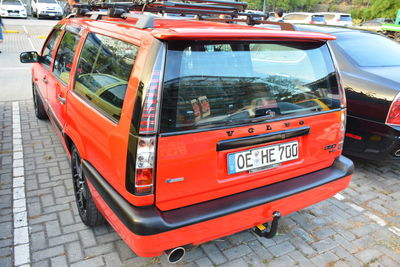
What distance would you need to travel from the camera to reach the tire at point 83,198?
263cm

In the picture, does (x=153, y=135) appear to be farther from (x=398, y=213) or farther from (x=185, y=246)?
(x=398, y=213)

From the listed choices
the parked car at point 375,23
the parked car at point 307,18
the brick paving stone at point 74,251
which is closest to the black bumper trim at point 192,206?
the brick paving stone at point 74,251

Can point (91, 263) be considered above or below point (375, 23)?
below

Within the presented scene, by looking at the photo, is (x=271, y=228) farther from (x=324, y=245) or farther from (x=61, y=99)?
(x=61, y=99)

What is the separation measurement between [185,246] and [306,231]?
57.3 inches

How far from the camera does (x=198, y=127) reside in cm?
190

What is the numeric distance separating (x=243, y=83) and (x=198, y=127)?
48 cm

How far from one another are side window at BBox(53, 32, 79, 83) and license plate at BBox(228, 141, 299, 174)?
6.14 ft

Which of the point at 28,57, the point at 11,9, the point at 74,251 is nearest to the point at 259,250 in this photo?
the point at 74,251

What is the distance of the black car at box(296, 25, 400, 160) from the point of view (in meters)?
3.55

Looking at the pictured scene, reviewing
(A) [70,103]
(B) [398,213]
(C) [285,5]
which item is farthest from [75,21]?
(C) [285,5]

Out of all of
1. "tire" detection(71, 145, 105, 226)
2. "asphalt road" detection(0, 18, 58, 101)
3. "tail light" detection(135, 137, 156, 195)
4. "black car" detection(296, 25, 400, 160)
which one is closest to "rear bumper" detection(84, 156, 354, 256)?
"tail light" detection(135, 137, 156, 195)

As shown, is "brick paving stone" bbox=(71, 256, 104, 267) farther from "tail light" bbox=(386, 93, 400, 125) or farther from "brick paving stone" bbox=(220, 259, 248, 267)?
"tail light" bbox=(386, 93, 400, 125)

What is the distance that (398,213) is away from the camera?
3.31 m
